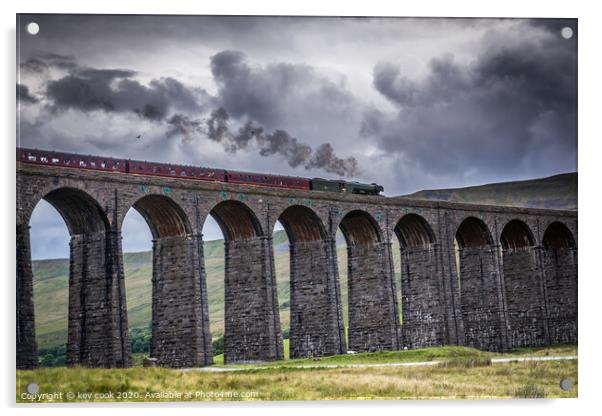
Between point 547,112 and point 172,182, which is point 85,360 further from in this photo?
point 547,112

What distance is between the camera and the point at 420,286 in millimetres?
60375

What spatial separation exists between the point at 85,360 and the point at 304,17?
18800mm

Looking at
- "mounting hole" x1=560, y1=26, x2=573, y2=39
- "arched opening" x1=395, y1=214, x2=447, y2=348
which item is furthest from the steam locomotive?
"mounting hole" x1=560, y1=26, x2=573, y2=39

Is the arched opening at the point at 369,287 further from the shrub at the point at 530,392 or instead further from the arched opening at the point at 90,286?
the shrub at the point at 530,392

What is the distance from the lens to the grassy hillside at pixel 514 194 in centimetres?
4433

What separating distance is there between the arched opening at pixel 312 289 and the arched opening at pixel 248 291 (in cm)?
316

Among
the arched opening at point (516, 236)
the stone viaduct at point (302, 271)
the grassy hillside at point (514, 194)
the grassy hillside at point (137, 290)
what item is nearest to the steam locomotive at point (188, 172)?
the stone viaduct at point (302, 271)

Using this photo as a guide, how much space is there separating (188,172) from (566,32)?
20047mm

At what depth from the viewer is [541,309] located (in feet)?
207

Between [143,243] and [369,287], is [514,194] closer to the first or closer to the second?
[369,287]

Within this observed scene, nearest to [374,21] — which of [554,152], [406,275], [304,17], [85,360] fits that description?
[304,17]

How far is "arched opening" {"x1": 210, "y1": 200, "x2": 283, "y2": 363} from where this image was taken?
51.0 metres

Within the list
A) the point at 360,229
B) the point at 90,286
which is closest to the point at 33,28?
the point at 90,286

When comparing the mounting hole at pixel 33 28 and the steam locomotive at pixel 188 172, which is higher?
the mounting hole at pixel 33 28
